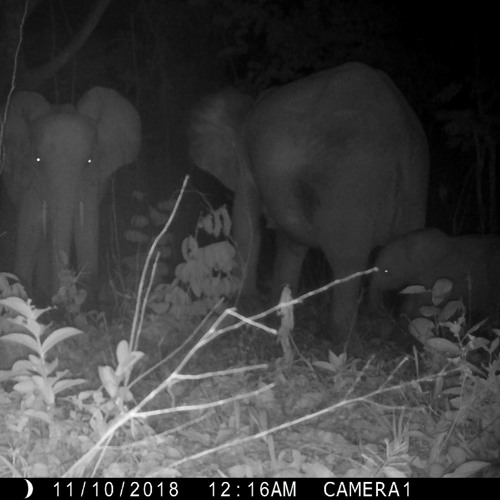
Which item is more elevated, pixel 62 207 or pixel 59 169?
pixel 59 169

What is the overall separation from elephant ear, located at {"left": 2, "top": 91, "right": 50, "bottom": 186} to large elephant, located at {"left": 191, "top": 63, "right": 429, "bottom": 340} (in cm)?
138

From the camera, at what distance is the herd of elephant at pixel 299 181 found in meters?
5.19

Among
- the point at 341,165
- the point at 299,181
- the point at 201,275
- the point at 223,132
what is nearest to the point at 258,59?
the point at 223,132

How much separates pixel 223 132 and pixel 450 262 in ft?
6.27

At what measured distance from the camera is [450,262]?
17.7ft

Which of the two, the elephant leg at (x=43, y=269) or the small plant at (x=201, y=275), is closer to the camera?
the small plant at (x=201, y=275)

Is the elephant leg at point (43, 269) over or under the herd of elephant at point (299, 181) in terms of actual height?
under

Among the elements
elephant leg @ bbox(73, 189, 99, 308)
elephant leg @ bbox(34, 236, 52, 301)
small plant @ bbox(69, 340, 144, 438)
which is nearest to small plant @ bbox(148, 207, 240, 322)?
elephant leg @ bbox(73, 189, 99, 308)

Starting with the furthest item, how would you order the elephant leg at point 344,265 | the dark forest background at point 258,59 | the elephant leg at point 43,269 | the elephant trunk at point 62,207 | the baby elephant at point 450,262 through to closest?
the dark forest background at point 258,59 < the elephant leg at point 43,269 < the elephant trunk at point 62,207 < the baby elephant at point 450,262 < the elephant leg at point 344,265

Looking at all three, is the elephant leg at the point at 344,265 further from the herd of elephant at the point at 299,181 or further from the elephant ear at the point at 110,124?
the elephant ear at the point at 110,124

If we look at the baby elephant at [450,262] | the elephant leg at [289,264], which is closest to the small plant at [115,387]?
the baby elephant at [450,262]

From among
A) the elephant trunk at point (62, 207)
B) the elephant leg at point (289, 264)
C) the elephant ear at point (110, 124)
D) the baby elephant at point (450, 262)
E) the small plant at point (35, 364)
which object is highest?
the small plant at point (35, 364)
